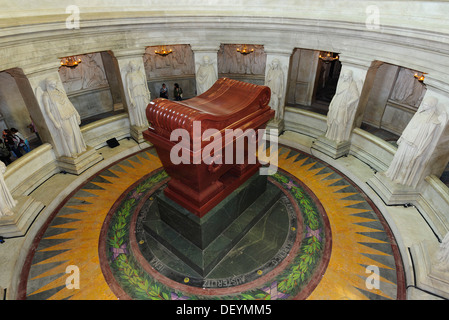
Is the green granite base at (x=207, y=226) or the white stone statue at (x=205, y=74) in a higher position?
the white stone statue at (x=205, y=74)

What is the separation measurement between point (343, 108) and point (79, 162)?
6649mm

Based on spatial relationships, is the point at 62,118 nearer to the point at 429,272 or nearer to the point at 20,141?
the point at 20,141

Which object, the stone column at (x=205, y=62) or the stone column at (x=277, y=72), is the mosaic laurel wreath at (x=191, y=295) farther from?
the stone column at (x=205, y=62)

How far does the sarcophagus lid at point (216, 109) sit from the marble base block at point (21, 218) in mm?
3198

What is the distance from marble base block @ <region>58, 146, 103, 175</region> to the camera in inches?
246

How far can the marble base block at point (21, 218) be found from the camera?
15.3ft

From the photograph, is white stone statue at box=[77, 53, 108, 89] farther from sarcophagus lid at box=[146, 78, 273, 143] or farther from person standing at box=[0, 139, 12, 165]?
sarcophagus lid at box=[146, 78, 273, 143]

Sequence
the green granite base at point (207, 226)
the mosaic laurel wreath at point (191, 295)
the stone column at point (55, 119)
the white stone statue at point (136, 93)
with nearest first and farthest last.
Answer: the mosaic laurel wreath at point (191, 295) → the green granite base at point (207, 226) → the stone column at point (55, 119) → the white stone statue at point (136, 93)

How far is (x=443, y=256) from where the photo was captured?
12.3 ft

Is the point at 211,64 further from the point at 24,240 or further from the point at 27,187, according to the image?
the point at 24,240

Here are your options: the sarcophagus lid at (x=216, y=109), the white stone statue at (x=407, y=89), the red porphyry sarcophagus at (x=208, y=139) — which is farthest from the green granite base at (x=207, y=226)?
the white stone statue at (x=407, y=89)

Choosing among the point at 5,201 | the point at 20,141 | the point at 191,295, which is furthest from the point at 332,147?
the point at 20,141

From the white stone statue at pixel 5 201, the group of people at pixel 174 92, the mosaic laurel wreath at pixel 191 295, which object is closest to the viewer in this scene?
the mosaic laurel wreath at pixel 191 295
